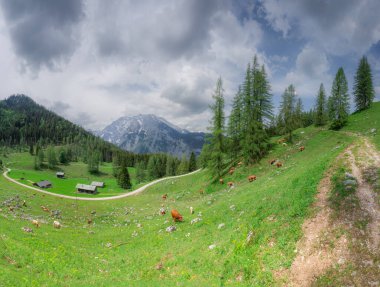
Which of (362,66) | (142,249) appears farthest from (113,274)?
(362,66)

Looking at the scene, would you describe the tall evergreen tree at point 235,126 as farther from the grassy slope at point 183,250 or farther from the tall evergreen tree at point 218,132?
the grassy slope at point 183,250

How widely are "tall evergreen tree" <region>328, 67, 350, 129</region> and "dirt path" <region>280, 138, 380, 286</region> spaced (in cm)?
5863

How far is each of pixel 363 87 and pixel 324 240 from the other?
288ft

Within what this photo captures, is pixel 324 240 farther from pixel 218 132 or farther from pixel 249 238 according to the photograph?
pixel 218 132

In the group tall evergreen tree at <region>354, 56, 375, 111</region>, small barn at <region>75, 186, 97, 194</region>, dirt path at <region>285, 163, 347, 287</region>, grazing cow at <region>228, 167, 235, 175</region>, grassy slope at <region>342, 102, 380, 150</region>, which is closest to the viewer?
dirt path at <region>285, 163, 347, 287</region>

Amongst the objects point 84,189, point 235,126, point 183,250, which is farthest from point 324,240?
point 84,189

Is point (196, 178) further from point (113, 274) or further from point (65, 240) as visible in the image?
point (113, 274)

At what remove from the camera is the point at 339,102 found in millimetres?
69562

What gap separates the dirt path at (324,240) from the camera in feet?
40.7

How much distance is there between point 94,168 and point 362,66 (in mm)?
181230

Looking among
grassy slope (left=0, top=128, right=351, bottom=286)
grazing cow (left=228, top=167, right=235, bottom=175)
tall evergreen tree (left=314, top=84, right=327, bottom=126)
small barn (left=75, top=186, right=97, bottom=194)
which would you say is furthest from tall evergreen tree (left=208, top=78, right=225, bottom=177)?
small barn (left=75, top=186, right=97, bottom=194)

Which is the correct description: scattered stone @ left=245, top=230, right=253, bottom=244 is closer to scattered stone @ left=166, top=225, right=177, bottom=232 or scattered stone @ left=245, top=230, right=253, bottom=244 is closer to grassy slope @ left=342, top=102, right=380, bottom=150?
scattered stone @ left=166, top=225, right=177, bottom=232

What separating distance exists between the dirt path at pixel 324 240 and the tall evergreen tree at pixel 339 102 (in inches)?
2308

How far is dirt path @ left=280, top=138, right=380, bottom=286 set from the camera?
12.4 metres
